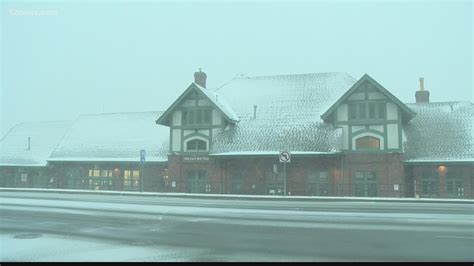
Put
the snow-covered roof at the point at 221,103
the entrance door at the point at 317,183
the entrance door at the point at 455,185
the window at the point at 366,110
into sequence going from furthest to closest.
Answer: the snow-covered roof at the point at 221,103, the entrance door at the point at 317,183, the window at the point at 366,110, the entrance door at the point at 455,185

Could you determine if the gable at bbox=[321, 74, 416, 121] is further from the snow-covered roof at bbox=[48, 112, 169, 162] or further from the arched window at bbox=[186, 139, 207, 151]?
the snow-covered roof at bbox=[48, 112, 169, 162]

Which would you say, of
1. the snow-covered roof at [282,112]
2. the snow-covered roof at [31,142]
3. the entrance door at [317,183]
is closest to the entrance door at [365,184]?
the entrance door at [317,183]

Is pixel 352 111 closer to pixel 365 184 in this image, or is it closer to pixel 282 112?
pixel 365 184

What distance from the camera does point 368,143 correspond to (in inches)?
1345

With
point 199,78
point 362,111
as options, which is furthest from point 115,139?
point 362,111

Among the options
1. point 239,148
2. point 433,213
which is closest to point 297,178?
point 239,148

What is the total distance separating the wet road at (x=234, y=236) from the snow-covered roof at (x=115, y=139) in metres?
22.1

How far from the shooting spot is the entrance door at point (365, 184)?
33.5m

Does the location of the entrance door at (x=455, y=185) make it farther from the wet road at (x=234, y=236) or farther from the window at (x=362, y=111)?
the wet road at (x=234, y=236)

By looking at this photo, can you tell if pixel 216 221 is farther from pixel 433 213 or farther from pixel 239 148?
pixel 239 148

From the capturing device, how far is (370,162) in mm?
33625

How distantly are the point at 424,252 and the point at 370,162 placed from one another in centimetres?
2320

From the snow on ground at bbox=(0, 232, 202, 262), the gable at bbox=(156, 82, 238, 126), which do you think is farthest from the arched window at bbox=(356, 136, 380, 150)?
the snow on ground at bbox=(0, 232, 202, 262)

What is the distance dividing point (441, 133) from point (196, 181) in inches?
757
